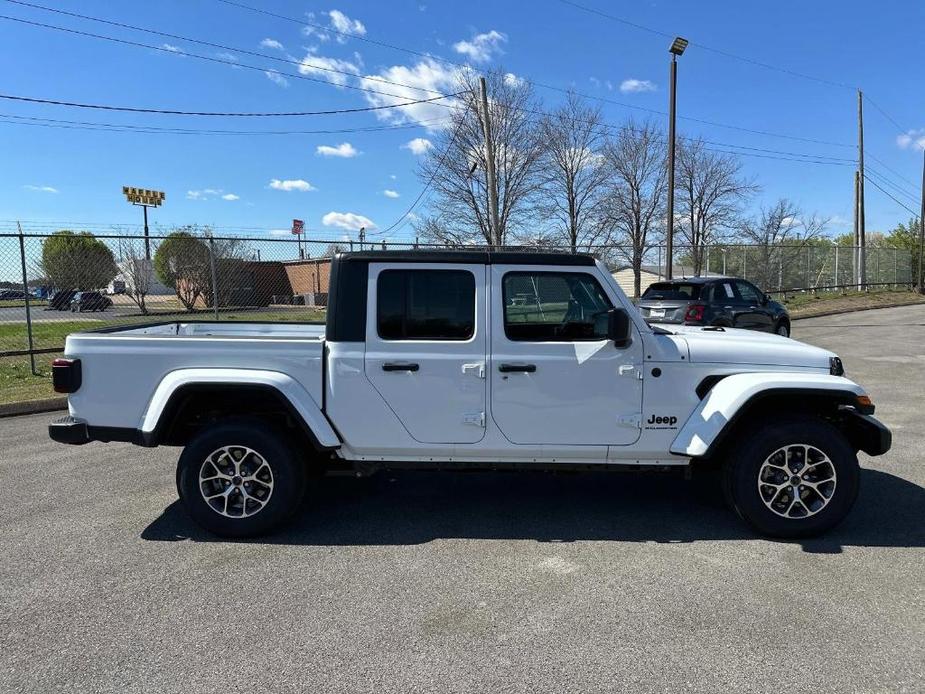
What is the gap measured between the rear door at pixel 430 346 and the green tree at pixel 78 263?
906cm

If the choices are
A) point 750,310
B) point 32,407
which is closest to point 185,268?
point 32,407

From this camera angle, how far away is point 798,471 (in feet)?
12.7

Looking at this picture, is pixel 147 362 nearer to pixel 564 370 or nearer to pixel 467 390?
pixel 467 390

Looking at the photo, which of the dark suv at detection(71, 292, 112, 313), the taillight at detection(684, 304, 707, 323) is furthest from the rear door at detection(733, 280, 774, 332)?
the dark suv at detection(71, 292, 112, 313)

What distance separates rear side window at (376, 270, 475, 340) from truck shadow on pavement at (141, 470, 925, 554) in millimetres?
1336

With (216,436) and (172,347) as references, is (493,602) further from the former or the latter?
(172,347)

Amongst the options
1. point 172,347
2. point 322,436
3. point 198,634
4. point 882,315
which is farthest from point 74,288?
point 882,315

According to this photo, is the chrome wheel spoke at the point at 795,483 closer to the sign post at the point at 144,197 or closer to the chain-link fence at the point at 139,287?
the chain-link fence at the point at 139,287

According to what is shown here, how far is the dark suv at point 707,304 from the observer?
1127cm

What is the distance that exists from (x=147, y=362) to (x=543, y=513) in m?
2.91

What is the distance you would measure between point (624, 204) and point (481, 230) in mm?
11127

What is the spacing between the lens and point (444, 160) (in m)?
27.1

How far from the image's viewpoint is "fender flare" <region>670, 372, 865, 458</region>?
12.4ft

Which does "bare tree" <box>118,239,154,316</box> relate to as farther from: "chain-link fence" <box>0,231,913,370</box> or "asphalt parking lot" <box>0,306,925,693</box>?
"asphalt parking lot" <box>0,306,925,693</box>
